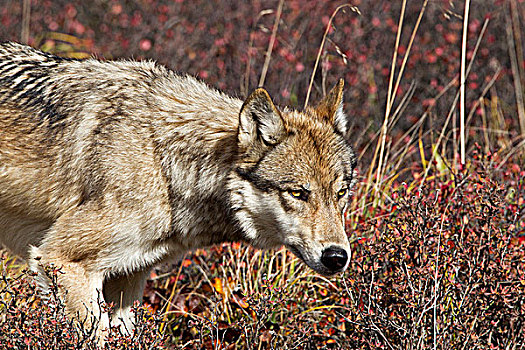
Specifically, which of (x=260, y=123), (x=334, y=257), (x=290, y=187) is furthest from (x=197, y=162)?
(x=334, y=257)

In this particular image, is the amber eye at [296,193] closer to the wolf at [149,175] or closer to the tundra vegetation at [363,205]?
the wolf at [149,175]

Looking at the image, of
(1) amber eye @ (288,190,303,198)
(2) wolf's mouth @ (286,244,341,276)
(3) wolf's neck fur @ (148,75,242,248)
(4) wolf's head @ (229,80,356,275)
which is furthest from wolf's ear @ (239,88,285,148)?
(2) wolf's mouth @ (286,244,341,276)

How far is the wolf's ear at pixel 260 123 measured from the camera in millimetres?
3537

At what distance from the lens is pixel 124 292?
4148mm

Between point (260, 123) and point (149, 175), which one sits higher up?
point (260, 123)

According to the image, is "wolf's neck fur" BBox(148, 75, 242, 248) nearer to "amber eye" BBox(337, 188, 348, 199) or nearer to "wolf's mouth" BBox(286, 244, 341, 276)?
"wolf's mouth" BBox(286, 244, 341, 276)

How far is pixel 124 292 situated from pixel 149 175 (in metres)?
0.89

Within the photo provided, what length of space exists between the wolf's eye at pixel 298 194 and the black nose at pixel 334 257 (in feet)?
Answer: 0.96

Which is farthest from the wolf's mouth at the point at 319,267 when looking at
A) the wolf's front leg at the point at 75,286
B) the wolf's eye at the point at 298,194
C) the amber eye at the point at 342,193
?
the wolf's front leg at the point at 75,286

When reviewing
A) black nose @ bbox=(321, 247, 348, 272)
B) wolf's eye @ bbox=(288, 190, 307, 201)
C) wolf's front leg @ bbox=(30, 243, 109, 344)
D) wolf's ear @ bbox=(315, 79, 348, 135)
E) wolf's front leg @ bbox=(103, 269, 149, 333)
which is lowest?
wolf's front leg @ bbox=(103, 269, 149, 333)

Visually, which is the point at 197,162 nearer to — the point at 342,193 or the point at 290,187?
the point at 290,187

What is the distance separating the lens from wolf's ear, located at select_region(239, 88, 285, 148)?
3.54 m

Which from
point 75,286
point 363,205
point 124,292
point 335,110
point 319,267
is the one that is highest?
point 335,110

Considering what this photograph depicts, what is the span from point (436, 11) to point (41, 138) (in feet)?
20.3
